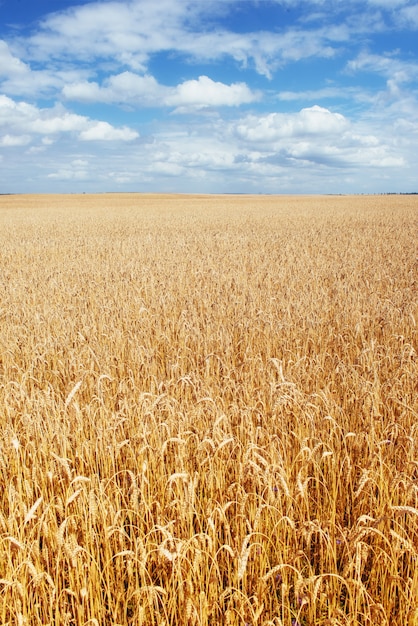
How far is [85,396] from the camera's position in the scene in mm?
4383

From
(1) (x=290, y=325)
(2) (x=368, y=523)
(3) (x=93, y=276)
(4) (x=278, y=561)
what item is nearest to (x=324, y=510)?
(2) (x=368, y=523)

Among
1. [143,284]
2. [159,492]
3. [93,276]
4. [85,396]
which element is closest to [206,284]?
[143,284]

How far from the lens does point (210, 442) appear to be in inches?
98.8

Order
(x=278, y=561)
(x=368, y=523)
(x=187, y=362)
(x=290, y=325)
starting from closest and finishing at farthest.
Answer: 1. (x=278, y=561)
2. (x=368, y=523)
3. (x=187, y=362)
4. (x=290, y=325)

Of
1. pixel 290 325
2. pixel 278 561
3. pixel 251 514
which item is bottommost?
pixel 278 561

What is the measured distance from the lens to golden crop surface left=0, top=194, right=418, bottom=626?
85.7 inches

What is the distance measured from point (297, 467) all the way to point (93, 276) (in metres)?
7.87

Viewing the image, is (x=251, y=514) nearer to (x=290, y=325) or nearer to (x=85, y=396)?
(x=85, y=396)

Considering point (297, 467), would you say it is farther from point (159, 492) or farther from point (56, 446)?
point (56, 446)

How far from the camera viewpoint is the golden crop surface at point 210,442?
2.18m

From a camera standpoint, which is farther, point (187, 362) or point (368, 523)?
point (187, 362)

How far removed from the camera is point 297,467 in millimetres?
3242

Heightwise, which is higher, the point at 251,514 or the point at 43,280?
the point at 43,280

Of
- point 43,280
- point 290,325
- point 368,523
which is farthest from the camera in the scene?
point 43,280
